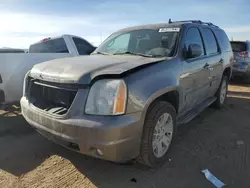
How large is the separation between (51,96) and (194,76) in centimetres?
224

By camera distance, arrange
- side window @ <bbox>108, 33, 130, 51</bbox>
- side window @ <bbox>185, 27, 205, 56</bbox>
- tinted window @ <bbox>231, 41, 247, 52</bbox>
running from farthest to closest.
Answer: tinted window @ <bbox>231, 41, 247, 52</bbox> < side window @ <bbox>108, 33, 130, 51</bbox> < side window @ <bbox>185, 27, 205, 56</bbox>

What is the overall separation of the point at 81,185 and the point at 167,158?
1.27 meters

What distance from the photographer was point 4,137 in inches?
A: 165

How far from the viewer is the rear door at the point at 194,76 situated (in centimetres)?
368

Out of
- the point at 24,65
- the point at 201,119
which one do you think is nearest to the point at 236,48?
the point at 201,119

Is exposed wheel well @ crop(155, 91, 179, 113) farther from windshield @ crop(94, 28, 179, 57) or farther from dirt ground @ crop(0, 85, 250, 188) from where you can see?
dirt ground @ crop(0, 85, 250, 188)

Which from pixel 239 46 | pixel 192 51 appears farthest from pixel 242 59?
pixel 192 51

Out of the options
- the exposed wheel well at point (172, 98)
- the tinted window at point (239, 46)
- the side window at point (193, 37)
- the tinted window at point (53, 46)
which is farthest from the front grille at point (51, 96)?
the tinted window at point (239, 46)

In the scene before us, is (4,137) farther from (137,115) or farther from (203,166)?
(203,166)

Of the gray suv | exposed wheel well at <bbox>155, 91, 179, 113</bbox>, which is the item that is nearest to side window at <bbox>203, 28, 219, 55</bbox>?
the gray suv

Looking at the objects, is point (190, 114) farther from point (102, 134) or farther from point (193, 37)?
point (102, 134)

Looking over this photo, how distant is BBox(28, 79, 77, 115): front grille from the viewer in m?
2.74

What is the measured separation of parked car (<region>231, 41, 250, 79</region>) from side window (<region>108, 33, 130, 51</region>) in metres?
6.99

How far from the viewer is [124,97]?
254 cm
